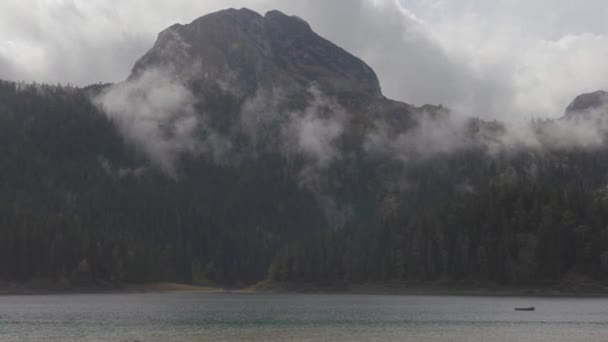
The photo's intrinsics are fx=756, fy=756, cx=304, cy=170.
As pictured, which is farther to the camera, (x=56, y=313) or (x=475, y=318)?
(x=56, y=313)

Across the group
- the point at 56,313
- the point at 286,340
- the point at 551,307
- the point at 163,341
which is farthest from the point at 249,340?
the point at 551,307

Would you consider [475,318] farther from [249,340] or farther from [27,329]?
[27,329]

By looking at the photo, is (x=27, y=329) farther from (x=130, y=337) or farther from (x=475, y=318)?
(x=475, y=318)

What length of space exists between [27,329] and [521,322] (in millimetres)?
69763

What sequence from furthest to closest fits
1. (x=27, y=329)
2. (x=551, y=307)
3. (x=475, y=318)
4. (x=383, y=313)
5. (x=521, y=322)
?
(x=551, y=307) → (x=383, y=313) → (x=475, y=318) → (x=521, y=322) → (x=27, y=329)

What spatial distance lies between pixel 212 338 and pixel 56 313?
191ft

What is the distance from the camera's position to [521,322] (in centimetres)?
11231

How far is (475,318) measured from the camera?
120m

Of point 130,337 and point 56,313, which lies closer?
point 130,337

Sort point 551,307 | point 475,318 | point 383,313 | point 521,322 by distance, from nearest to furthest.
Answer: point 521,322 < point 475,318 < point 383,313 < point 551,307

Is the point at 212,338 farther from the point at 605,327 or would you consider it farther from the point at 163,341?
the point at 605,327

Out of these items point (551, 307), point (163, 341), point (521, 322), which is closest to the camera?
point (163, 341)

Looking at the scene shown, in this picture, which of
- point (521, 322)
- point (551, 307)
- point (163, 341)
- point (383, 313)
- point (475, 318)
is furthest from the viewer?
point (551, 307)

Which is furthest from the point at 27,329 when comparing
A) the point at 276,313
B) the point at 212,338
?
the point at 276,313
